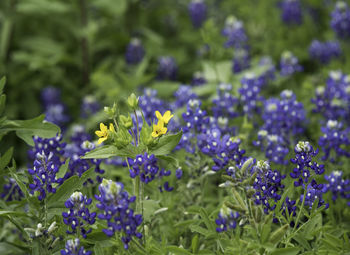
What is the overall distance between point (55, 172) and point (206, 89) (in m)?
2.30

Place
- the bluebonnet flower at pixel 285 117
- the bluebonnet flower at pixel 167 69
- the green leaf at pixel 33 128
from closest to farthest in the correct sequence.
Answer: the green leaf at pixel 33 128 → the bluebonnet flower at pixel 285 117 → the bluebonnet flower at pixel 167 69

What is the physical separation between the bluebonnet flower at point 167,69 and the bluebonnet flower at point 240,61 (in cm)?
64

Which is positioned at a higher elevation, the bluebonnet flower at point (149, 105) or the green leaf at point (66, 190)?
the bluebonnet flower at point (149, 105)

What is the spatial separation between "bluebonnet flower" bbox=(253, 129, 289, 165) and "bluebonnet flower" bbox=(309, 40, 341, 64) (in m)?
2.00

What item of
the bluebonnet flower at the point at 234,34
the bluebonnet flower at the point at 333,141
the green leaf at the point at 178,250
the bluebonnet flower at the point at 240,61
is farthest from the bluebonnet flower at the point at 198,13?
the green leaf at the point at 178,250

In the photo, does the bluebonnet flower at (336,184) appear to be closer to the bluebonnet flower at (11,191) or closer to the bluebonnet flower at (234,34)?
the bluebonnet flower at (11,191)

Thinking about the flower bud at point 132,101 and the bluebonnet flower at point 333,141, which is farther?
the bluebonnet flower at point 333,141

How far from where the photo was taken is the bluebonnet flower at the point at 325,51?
4.96 metres

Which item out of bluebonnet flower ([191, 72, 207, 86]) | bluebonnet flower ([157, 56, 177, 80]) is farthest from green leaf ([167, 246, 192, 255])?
bluebonnet flower ([157, 56, 177, 80])

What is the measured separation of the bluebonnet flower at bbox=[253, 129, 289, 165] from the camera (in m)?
3.10

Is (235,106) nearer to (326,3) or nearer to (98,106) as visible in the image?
(98,106)

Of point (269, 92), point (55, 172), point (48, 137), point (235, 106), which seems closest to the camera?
point (55, 172)

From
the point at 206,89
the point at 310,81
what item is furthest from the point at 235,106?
the point at 310,81

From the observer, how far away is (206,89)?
14.8ft
